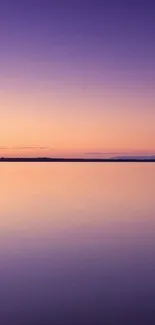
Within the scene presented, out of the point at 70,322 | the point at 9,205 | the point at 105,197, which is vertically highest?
the point at 105,197

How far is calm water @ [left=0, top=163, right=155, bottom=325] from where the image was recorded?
5105 mm

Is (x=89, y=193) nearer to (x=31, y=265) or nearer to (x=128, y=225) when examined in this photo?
(x=128, y=225)

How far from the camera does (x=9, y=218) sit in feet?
36.7

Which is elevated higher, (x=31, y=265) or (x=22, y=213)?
(x=22, y=213)

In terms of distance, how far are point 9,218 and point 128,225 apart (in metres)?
2.53

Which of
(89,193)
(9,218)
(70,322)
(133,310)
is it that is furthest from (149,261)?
(89,193)

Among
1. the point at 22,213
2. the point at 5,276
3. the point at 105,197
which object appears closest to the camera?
the point at 5,276

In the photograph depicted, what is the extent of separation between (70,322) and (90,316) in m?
0.26

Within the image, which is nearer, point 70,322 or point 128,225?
point 70,322

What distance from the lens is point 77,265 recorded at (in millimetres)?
6918

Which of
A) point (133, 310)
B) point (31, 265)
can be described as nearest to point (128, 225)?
point (31, 265)

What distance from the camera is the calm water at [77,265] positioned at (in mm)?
5105

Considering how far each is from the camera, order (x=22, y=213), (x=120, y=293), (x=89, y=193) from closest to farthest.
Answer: (x=120, y=293), (x=22, y=213), (x=89, y=193)

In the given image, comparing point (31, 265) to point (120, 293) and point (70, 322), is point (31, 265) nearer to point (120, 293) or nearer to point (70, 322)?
point (120, 293)
